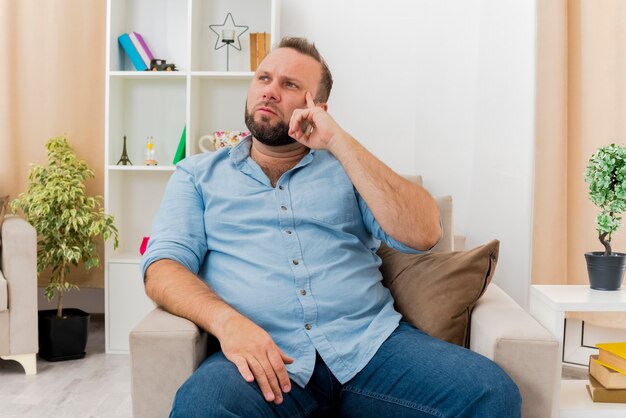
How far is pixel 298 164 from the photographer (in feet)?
6.51

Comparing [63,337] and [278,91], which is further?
[63,337]

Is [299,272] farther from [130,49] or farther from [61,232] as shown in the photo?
[130,49]

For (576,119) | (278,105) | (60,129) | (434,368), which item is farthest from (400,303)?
(60,129)

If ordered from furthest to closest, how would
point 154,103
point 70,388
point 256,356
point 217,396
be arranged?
1. point 154,103
2. point 70,388
3. point 256,356
4. point 217,396

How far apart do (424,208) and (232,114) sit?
6.21 ft

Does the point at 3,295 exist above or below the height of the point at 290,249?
below

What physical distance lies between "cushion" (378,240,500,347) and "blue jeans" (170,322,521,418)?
0.11 m

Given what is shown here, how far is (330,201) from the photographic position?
1938 mm

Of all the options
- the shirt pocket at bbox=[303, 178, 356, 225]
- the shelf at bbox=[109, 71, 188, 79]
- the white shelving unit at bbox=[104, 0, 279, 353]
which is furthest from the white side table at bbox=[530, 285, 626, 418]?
the shelf at bbox=[109, 71, 188, 79]

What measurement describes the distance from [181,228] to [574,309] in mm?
963

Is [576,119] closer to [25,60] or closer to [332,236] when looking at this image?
[332,236]

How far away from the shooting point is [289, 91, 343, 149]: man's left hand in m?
1.88

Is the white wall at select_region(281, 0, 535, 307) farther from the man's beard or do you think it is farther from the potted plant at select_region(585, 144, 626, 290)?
the man's beard

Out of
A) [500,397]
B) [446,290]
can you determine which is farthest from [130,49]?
[500,397]
